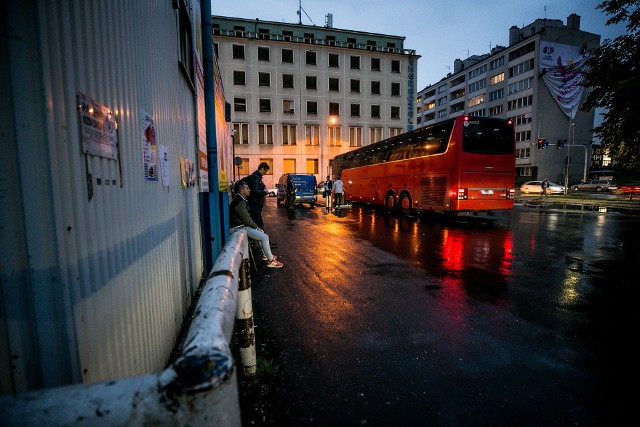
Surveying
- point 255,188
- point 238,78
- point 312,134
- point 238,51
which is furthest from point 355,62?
point 255,188

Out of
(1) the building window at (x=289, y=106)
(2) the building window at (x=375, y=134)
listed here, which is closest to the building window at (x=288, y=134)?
(1) the building window at (x=289, y=106)

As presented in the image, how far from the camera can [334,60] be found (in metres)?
41.5

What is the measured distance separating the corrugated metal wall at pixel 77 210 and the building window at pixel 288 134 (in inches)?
1492

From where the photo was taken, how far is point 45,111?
135cm

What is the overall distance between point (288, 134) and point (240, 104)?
663 cm

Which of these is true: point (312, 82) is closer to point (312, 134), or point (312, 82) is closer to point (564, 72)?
point (312, 134)

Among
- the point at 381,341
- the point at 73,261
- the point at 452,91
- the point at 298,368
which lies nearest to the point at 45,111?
the point at 73,261

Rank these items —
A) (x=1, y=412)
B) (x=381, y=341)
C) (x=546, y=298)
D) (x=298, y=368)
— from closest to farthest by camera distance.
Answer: (x=1, y=412), (x=298, y=368), (x=381, y=341), (x=546, y=298)

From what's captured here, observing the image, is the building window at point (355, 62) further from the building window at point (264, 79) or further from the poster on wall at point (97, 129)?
the poster on wall at point (97, 129)

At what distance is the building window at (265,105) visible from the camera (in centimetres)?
3922

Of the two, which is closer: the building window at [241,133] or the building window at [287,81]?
the building window at [241,133]

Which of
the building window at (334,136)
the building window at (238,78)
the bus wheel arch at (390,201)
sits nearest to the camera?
the bus wheel arch at (390,201)

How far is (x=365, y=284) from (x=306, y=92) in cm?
3886

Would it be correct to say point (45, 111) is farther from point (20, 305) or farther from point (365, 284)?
point (365, 284)
